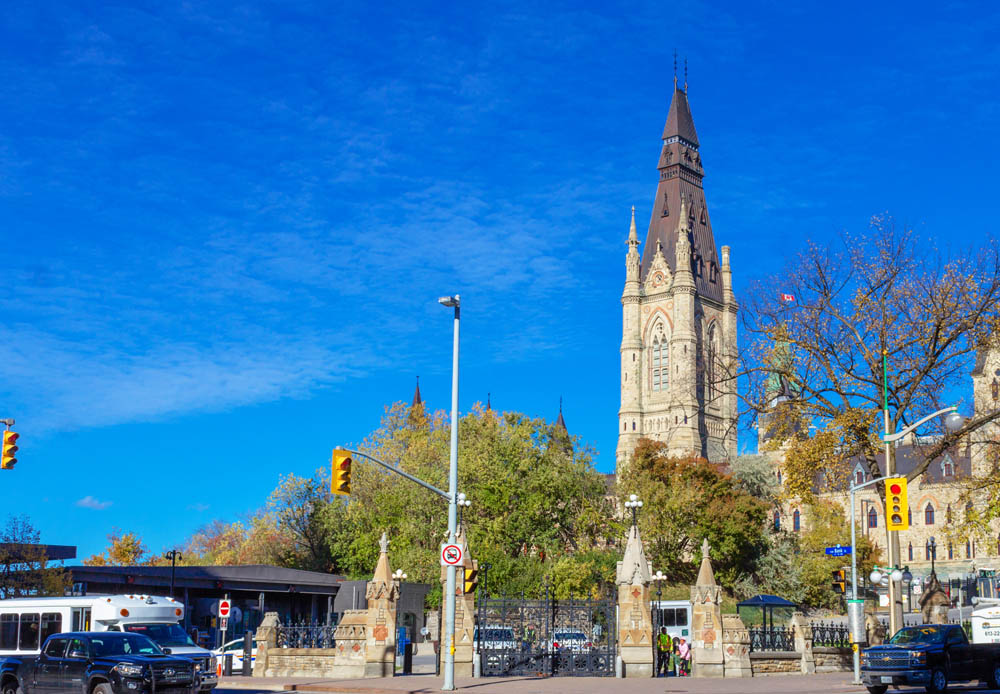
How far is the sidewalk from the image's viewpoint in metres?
26.2

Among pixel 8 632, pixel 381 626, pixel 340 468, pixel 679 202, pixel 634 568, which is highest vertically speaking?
pixel 679 202

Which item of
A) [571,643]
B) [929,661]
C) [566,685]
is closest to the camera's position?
[929,661]

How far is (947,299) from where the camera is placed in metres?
34.9

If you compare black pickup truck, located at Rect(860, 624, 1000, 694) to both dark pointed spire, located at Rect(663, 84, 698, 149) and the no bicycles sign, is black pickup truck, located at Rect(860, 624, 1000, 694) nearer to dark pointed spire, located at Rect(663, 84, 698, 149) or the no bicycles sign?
the no bicycles sign

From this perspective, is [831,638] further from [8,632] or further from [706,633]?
[8,632]

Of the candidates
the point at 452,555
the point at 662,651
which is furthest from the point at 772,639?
the point at 452,555

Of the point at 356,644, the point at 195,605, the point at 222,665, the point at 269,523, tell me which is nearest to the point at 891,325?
the point at 356,644

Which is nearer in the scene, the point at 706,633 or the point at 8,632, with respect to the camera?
the point at 8,632

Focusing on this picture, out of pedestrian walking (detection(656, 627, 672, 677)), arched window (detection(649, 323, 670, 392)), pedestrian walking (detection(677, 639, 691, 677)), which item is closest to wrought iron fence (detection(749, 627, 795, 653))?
pedestrian walking (detection(677, 639, 691, 677))

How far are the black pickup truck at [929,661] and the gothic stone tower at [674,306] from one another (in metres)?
115

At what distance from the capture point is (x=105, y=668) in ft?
68.5

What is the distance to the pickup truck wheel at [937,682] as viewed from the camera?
2486cm

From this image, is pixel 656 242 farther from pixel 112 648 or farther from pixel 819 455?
pixel 112 648

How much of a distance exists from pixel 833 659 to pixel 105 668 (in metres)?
24.8
